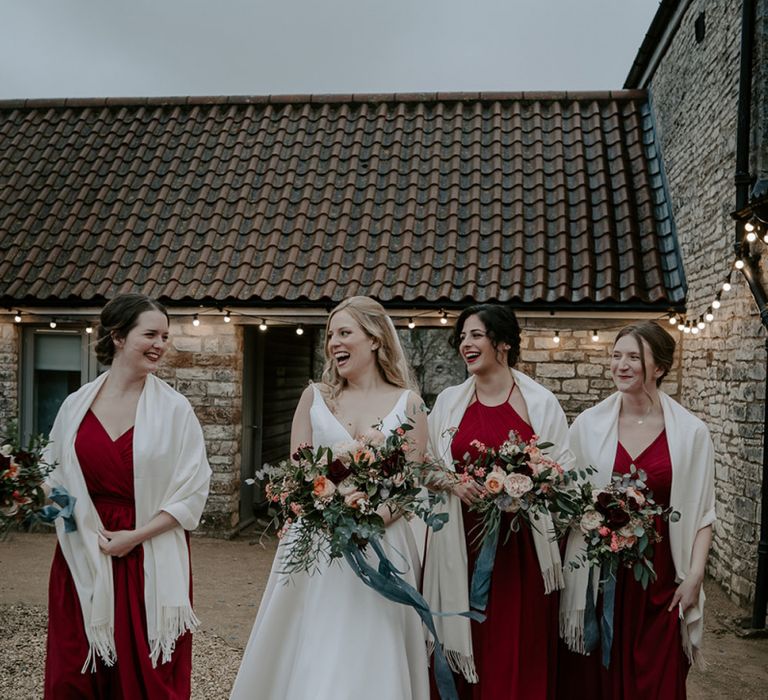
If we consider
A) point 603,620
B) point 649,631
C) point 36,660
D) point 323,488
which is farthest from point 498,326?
point 36,660

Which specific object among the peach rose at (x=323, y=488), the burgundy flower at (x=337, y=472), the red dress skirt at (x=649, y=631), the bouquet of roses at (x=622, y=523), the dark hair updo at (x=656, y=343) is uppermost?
the dark hair updo at (x=656, y=343)

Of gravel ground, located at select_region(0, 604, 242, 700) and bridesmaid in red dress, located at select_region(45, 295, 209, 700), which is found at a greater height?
bridesmaid in red dress, located at select_region(45, 295, 209, 700)

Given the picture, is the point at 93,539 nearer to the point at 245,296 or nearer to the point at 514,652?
the point at 514,652

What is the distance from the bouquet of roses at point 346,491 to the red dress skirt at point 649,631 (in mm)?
1102

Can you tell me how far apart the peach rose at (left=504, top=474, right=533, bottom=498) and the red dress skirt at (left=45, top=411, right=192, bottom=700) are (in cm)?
162

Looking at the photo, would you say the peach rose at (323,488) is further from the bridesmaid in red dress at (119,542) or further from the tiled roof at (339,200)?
the tiled roof at (339,200)

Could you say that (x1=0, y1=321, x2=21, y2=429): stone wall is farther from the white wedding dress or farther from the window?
the white wedding dress

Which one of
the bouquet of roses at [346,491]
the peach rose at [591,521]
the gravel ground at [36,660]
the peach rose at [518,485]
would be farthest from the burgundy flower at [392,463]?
the gravel ground at [36,660]

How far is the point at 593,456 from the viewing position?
346cm

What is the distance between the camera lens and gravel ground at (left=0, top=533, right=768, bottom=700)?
4.69 metres

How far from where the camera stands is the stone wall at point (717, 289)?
6.12 meters

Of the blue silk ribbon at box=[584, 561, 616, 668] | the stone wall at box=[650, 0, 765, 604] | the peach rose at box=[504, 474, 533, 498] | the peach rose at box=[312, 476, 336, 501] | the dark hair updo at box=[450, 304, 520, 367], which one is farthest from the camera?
the stone wall at box=[650, 0, 765, 604]

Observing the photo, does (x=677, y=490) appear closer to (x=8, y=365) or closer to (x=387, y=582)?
(x=387, y=582)

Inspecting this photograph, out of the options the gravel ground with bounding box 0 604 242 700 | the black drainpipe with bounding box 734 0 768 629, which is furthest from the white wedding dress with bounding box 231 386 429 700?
the black drainpipe with bounding box 734 0 768 629
